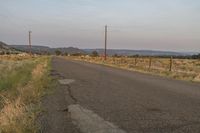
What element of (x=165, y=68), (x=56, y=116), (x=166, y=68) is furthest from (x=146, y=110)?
(x=165, y=68)

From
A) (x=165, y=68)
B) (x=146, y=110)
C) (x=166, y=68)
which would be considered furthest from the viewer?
(x=165, y=68)

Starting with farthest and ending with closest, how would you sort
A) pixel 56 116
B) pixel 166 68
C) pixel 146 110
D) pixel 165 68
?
pixel 165 68, pixel 166 68, pixel 146 110, pixel 56 116

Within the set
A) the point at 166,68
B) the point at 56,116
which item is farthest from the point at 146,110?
the point at 166,68

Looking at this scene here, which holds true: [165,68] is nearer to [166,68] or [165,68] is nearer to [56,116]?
[166,68]

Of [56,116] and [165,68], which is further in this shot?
[165,68]

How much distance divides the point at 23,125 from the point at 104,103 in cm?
421

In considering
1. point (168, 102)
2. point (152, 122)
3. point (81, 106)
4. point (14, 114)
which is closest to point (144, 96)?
point (168, 102)

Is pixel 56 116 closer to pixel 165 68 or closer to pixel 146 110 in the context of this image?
pixel 146 110

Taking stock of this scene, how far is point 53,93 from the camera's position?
14.7m

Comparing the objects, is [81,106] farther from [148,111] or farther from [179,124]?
[179,124]

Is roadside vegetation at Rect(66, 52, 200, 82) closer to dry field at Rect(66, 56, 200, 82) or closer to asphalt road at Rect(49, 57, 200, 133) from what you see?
dry field at Rect(66, 56, 200, 82)

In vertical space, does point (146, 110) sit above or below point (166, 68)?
above

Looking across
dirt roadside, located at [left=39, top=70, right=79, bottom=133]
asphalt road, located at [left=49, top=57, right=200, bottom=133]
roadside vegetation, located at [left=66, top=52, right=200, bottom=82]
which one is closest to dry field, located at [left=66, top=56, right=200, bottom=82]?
roadside vegetation, located at [left=66, top=52, right=200, bottom=82]

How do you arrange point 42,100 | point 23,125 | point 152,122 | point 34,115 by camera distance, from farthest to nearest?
1. point 42,100
2. point 34,115
3. point 152,122
4. point 23,125
